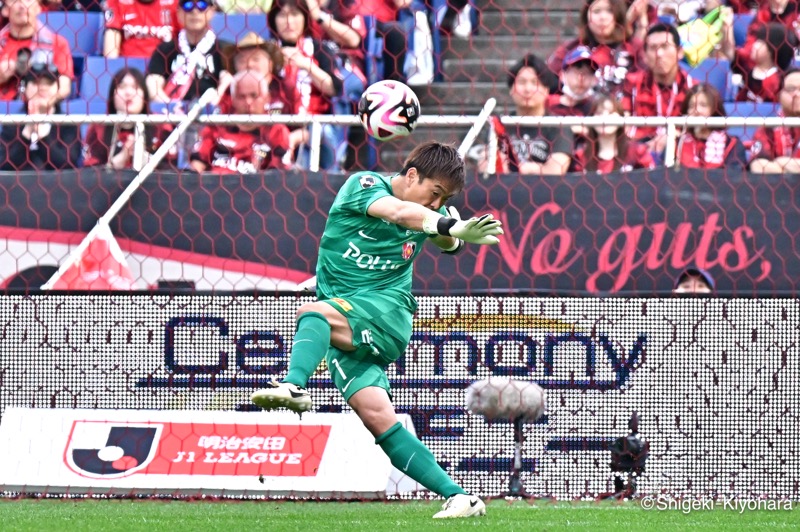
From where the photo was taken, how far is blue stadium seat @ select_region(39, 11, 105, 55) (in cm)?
1109

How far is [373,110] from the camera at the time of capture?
645 centimetres

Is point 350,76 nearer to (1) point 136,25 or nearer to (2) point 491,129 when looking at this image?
(1) point 136,25

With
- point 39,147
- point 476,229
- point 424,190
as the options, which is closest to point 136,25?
point 39,147

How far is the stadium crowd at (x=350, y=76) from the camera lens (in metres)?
8.80

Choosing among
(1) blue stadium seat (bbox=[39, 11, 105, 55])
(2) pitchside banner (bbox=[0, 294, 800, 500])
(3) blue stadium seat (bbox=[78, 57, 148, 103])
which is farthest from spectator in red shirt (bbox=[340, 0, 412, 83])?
(2) pitchside banner (bbox=[0, 294, 800, 500])

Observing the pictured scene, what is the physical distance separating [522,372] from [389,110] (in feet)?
6.39

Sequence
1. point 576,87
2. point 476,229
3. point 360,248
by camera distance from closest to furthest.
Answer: point 476,229
point 360,248
point 576,87

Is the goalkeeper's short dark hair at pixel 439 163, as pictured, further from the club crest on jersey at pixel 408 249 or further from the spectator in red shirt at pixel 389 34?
the spectator in red shirt at pixel 389 34

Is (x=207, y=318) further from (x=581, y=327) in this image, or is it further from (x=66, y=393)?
(x=581, y=327)

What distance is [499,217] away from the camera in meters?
7.82

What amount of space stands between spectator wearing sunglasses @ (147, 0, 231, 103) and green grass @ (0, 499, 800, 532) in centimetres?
357

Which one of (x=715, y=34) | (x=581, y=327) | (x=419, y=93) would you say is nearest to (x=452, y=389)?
(x=581, y=327)

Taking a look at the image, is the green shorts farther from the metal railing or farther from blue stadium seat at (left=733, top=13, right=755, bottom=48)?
blue stadium seat at (left=733, top=13, right=755, bottom=48)

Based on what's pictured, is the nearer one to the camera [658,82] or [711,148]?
[711,148]
